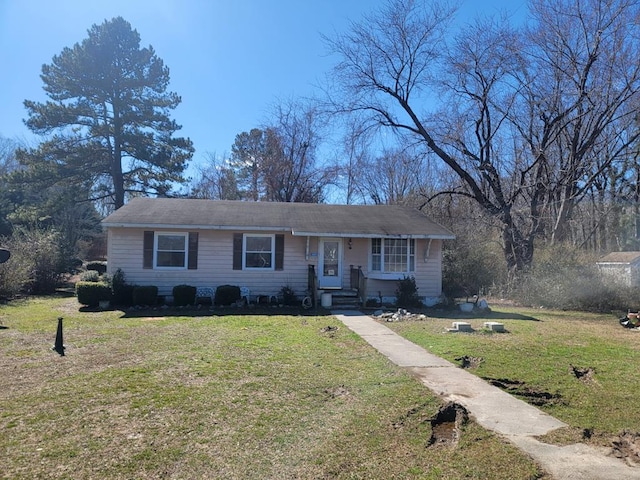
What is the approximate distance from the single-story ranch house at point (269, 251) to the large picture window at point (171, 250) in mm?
31

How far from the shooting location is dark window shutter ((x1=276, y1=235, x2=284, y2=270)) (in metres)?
15.5

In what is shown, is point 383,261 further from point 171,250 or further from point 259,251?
point 171,250

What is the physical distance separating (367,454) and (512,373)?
3.75m

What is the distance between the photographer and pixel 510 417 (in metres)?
4.82

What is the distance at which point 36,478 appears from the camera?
11.1 ft

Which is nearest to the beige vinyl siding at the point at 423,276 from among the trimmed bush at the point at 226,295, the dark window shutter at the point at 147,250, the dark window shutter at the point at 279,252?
the dark window shutter at the point at 279,252

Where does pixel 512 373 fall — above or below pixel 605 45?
below

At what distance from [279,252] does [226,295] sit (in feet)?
7.69

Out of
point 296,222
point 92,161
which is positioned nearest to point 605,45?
point 296,222

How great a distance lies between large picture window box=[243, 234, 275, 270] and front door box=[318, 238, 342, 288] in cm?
169

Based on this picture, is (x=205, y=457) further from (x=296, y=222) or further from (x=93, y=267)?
(x=93, y=267)

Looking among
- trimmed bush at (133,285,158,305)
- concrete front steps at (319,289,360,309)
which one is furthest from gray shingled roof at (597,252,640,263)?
trimmed bush at (133,285,158,305)

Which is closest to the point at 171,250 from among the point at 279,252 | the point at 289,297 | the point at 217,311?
the point at 217,311

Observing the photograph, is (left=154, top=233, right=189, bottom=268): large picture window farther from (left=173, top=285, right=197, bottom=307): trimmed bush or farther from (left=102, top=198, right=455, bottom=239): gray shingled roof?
(left=173, top=285, right=197, bottom=307): trimmed bush
